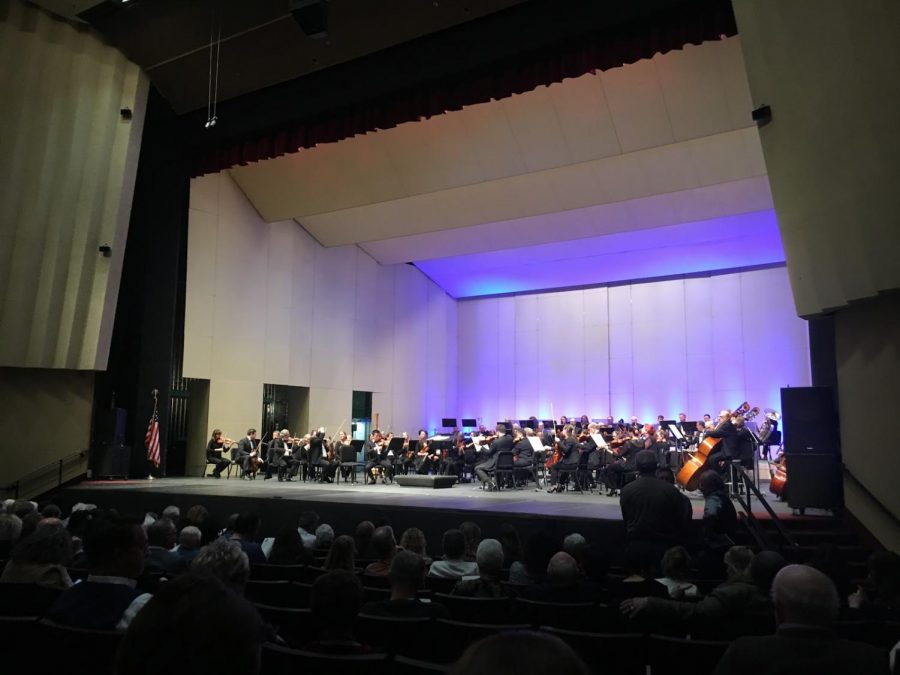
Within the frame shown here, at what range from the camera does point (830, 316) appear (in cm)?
798

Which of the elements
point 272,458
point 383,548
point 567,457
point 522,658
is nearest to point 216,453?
point 272,458

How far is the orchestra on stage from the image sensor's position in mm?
9609

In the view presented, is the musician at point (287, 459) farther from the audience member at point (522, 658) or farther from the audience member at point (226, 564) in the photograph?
the audience member at point (522, 658)

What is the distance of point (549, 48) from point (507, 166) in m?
4.09

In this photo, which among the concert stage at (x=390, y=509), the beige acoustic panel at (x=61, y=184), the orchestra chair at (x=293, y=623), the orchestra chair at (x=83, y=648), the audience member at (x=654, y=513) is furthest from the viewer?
the beige acoustic panel at (x=61, y=184)

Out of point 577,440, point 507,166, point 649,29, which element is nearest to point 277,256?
point 507,166

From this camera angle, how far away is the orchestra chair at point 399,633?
2930mm

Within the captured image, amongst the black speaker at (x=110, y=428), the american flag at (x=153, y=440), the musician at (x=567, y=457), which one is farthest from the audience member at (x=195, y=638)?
the american flag at (x=153, y=440)

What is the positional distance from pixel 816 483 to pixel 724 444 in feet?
5.95

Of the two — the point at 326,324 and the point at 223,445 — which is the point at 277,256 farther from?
the point at 223,445

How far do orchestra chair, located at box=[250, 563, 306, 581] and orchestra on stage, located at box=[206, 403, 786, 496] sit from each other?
6563mm

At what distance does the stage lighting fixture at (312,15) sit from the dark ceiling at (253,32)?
590mm

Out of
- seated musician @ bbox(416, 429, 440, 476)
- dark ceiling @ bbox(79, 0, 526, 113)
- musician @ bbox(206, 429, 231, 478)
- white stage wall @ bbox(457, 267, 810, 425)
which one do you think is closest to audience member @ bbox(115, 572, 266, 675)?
dark ceiling @ bbox(79, 0, 526, 113)

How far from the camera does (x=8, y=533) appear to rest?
15.8 feet
